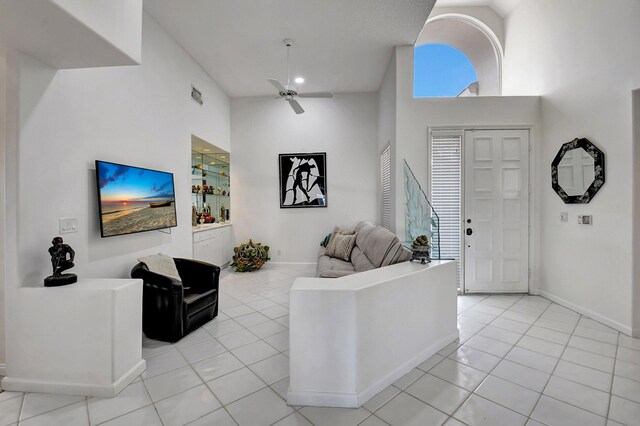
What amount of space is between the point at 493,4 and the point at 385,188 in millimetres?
3314

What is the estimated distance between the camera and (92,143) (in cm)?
251

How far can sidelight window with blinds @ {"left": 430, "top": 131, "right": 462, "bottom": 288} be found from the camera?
3.95 m

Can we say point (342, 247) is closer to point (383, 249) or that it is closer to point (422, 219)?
point (383, 249)

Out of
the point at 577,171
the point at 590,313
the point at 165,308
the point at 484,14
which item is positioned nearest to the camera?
the point at 165,308

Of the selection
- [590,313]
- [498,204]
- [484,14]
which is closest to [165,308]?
[498,204]

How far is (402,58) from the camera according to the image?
390cm

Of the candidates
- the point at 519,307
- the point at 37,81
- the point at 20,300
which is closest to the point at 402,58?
the point at 519,307

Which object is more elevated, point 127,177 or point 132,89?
point 132,89

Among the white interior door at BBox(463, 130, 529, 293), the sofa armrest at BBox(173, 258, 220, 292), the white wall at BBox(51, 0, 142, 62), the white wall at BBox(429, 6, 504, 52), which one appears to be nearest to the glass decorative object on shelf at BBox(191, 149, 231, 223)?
the sofa armrest at BBox(173, 258, 220, 292)

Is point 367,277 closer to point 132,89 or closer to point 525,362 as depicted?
point 525,362

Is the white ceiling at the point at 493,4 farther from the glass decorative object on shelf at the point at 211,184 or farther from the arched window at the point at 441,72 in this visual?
the glass decorative object on shelf at the point at 211,184

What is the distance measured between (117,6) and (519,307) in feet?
16.3

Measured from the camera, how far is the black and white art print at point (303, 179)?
566 cm

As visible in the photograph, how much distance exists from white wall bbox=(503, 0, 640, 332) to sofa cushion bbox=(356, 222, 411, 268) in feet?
7.35
